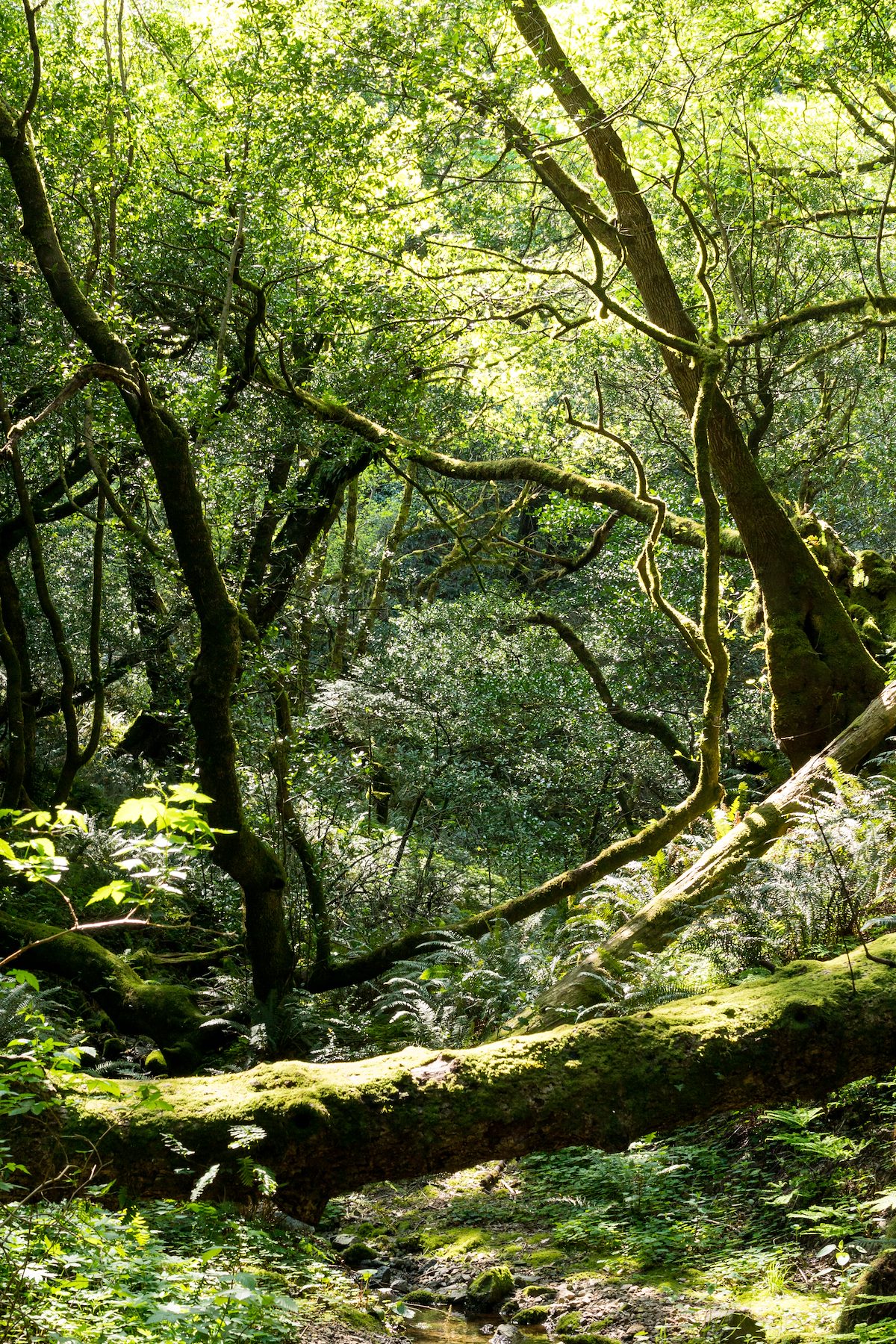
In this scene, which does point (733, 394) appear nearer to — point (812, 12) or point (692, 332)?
point (692, 332)

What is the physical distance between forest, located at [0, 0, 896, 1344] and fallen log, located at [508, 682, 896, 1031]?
0.04m

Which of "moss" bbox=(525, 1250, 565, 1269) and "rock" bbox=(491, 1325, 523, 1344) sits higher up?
"rock" bbox=(491, 1325, 523, 1344)

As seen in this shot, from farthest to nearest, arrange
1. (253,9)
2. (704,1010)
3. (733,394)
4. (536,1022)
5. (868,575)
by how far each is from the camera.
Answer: (733,394) → (868,575) → (253,9) → (536,1022) → (704,1010)

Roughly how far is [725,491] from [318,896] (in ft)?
17.5

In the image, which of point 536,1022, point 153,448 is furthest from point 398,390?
point 536,1022

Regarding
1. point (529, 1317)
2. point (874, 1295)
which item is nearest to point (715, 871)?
point (529, 1317)

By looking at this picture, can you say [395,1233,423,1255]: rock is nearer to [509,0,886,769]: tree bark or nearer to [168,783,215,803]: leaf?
[168,783,215,803]: leaf

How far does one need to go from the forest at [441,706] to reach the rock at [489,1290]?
2 cm

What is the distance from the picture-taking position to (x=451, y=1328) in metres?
5.00

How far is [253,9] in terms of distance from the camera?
9.48 metres

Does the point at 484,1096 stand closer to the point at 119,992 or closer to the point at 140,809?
the point at 140,809

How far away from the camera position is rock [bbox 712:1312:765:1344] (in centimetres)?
418

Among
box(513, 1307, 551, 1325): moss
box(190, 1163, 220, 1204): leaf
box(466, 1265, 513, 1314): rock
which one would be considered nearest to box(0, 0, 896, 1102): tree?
box(466, 1265, 513, 1314): rock

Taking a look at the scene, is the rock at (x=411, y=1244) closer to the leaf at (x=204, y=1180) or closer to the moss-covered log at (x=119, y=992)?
the moss-covered log at (x=119, y=992)
